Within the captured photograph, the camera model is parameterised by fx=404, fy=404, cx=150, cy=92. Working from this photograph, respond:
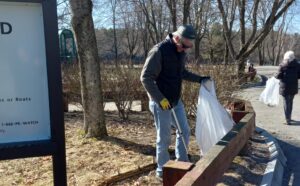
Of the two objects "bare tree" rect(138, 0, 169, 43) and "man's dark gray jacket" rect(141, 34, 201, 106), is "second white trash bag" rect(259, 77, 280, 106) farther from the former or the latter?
"bare tree" rect(138, 0, 169, 43)

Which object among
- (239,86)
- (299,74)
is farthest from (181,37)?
(299,74)

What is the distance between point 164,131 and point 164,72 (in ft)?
2.27

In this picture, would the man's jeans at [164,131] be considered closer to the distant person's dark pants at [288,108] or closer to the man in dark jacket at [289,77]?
the distant person's dark pants at [288,108]

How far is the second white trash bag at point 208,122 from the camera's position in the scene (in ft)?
16.2

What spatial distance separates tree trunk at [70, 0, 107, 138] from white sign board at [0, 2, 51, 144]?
382 cm

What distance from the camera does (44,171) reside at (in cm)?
530

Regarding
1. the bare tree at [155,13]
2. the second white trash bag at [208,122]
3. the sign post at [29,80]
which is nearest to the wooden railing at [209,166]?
the second white trash bag at [208,122]

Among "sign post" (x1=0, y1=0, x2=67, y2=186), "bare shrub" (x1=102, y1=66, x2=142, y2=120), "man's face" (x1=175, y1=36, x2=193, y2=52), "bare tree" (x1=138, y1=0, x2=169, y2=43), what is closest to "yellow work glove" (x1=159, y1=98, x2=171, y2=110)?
"man's face" (x1=175, y1=36, x2=193, y2=52)

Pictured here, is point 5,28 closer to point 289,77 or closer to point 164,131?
point 164,131

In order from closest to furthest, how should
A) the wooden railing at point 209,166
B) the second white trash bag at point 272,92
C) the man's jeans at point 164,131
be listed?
the wooden railing at point 209,166 → the man's jeans at point 164,131 → the second white trash bag at point 272,92

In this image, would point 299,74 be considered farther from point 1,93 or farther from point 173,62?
point 1,93

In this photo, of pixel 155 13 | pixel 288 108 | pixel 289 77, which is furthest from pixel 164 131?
pixel 155 13

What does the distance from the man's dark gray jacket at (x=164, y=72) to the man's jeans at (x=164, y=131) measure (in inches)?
6.4

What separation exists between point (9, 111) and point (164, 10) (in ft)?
99.9
